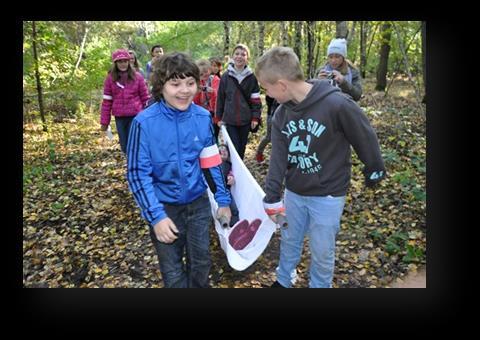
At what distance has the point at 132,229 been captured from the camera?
433cm

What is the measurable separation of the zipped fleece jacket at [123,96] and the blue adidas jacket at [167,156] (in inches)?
123

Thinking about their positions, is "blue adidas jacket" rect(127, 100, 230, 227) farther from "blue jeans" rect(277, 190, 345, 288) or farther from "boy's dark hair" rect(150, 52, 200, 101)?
"blue jeans" rect(277, 190, 345, 288)

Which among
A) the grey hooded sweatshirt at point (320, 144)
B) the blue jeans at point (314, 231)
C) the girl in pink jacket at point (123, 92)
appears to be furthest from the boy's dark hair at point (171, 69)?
the girl in pink jacket at point (123, 92)

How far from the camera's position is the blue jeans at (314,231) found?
2367 mm

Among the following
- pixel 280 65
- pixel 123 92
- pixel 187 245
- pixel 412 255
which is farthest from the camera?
pixel 123 92

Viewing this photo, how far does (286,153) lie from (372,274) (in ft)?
5.44

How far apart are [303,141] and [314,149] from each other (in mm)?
83

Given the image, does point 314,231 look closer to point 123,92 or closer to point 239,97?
point 239,97

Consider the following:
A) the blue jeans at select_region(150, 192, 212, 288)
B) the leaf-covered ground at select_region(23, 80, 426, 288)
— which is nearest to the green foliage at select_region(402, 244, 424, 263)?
the leaf-covered ground at select_region(23, 80, 426, 288)

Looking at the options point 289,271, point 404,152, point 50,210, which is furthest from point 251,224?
point 404,152

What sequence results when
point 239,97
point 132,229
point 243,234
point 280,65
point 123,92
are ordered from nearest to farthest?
point 280,65
point 243,234
point 132,229
point 239,97
point 123,92

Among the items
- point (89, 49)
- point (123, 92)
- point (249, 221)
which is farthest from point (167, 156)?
point (89, 49)

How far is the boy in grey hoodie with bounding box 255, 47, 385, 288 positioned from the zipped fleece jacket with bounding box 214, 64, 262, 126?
232 cm

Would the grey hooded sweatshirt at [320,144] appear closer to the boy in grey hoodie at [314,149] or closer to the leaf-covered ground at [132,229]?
the boy in grey hoodie at [314,149]
